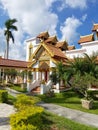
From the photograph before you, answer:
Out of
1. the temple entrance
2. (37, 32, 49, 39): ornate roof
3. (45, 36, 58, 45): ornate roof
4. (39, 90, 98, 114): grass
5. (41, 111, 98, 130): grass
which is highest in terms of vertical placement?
(37, 32, 49, 39): ornate roof

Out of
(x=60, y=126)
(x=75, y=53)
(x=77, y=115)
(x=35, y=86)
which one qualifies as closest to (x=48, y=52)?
(x=75, y=53)

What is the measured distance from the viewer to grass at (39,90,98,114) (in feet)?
55.4

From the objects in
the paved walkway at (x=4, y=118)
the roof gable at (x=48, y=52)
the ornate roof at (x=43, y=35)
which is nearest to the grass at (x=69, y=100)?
the paved walkway at (x=4, y=118)

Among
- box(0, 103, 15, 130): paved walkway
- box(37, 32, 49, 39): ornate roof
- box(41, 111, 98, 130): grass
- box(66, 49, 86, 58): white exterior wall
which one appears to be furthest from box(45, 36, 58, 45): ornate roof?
box(41, 111, 98, 130): grass

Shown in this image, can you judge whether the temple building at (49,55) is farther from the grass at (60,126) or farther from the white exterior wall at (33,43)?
the grass at (60,126)

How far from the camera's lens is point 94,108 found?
16.9 metres

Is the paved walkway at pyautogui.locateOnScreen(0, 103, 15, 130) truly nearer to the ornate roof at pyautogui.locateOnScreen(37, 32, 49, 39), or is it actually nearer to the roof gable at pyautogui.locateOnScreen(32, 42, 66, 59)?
the roof gable at pyautogui.locateOnScreen(32, 42, 66, 59)

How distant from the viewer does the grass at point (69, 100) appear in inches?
665

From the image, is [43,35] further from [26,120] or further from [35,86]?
[26,120]

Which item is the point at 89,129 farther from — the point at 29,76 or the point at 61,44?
the point at 61,44

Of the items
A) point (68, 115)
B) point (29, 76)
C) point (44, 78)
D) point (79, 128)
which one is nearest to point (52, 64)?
point (44, 78)

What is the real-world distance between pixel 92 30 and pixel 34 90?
13.0 metres

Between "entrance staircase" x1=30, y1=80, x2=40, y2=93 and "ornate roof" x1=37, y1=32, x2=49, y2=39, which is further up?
"ornate roof" x1=37, y1=32, x2=49, y2=39

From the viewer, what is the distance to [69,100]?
795 inches
